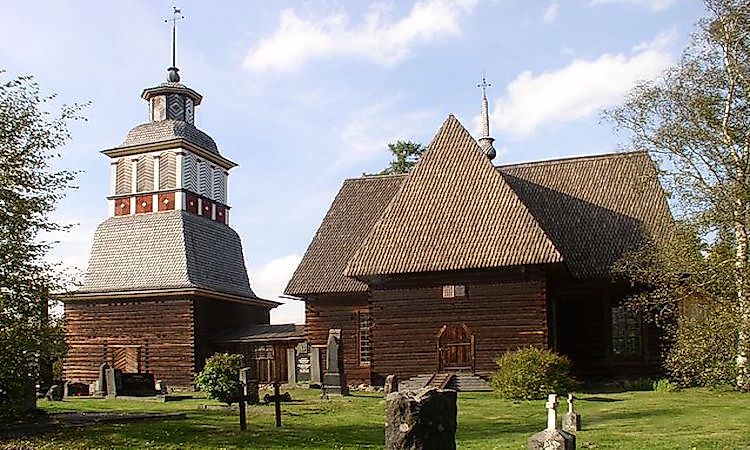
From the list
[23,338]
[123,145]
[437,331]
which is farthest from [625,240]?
[123,145]

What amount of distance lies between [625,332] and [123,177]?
26711 millimetres

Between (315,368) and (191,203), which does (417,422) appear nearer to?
(315,368)

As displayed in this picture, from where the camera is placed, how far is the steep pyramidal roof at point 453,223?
30391mm

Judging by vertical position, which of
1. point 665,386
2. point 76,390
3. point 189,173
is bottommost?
point 665,386

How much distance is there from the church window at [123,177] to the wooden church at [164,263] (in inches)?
2.4

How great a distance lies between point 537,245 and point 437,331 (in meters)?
4.71

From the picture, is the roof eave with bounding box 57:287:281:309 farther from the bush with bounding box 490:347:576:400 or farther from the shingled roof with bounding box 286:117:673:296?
the bush with bounding box 490:347:576:400

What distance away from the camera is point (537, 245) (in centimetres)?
2991

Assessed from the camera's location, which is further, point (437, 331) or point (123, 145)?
point (123, 145)

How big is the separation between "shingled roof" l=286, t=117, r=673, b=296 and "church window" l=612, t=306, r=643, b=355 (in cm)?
189

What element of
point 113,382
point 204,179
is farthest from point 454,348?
point 204,179

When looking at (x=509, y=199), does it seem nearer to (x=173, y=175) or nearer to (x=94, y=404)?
(x=94, y=404)

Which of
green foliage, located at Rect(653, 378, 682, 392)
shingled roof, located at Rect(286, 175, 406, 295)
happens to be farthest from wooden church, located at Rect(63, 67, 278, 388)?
green foliage, located at Rect(653, 378, 682, 392)

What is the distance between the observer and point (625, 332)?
33.8 m
